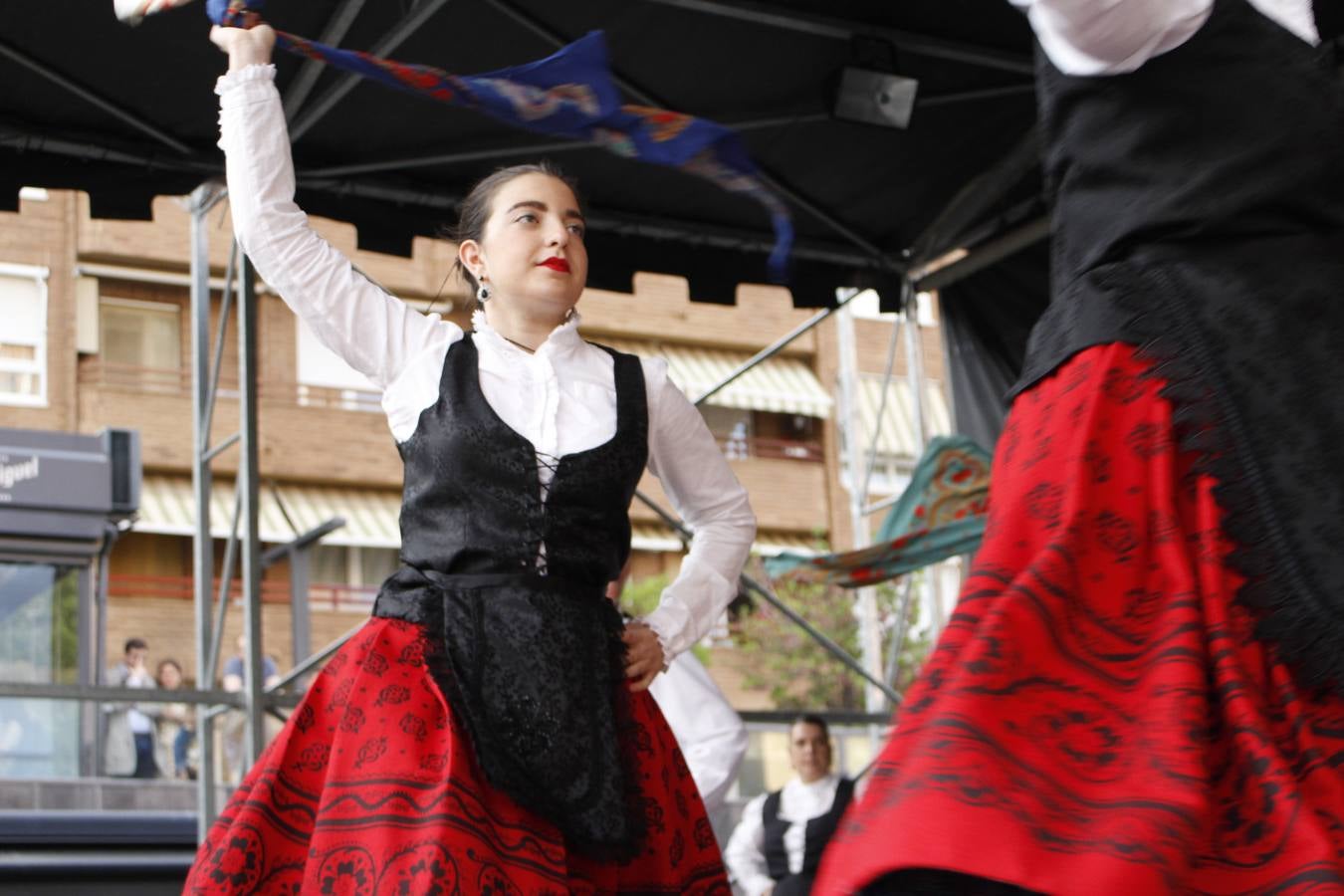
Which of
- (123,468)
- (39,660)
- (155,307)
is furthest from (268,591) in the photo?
(39,660)

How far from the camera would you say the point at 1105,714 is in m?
1.50

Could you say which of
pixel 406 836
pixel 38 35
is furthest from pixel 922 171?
pixel 406 836

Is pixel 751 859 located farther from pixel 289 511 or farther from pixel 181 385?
pixel 181 385

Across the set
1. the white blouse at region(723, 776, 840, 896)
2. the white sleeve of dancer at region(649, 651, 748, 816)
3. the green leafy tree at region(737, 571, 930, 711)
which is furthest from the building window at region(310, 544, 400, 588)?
the white sleeve of dancer at region(649, 651, 748, 816)

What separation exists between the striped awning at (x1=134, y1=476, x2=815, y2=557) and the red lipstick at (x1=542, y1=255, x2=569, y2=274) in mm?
17614

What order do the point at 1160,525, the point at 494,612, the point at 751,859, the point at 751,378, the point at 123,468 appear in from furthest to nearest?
the point at 751,378
the point at 123,468
the point at 751,859
the point at 494,612
the point at 1160,525

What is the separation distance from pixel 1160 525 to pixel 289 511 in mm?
20314

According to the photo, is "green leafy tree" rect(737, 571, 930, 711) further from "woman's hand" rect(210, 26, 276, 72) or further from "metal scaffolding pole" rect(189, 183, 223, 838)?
"woman's hand" rect(210, 26, 276, 72)

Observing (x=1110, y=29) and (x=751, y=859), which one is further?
(x=751, y=859)

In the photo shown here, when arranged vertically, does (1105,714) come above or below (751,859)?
above

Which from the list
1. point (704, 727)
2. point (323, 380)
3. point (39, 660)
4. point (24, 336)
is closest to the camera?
point (704, 727)

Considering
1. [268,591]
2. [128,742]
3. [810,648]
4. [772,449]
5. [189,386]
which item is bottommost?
[128,742]

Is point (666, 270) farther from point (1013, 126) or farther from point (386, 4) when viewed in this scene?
point (386, 4)

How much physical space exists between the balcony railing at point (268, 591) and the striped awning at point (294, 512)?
53 centimetres
